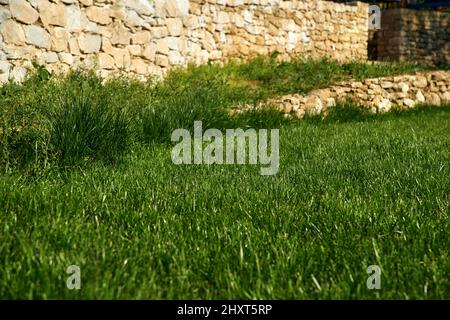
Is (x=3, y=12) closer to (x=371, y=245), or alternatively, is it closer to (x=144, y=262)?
(x=144, y=262)

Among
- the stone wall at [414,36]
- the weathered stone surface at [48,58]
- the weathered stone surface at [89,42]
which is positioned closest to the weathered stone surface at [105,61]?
the weathered stone surface at [89,42]

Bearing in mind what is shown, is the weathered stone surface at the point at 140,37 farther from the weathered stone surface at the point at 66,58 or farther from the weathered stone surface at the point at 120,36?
the weathered stone surface at the point at 66,58

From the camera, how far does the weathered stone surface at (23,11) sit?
7223 mm

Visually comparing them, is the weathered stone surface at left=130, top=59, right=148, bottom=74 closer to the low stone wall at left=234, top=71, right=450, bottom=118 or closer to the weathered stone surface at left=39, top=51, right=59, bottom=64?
the weathered stone surface at left=39, top=51, right=59, bottom=64

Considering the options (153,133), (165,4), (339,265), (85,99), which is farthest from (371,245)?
(165,4)

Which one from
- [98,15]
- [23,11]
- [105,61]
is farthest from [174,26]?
[23,11]

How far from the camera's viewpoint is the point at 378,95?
35.1 ft

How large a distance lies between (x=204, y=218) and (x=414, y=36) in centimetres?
1677

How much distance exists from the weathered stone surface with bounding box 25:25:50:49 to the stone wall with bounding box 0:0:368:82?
0.02 meters

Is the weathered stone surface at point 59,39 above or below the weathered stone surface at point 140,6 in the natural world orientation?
below

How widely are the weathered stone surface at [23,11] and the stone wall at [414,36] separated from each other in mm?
13225

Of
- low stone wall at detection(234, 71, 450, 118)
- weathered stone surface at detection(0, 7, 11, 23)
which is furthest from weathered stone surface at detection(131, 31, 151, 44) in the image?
low stone wall at detection(234, 71, 450, 118)

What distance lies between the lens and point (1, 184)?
3211 mm
